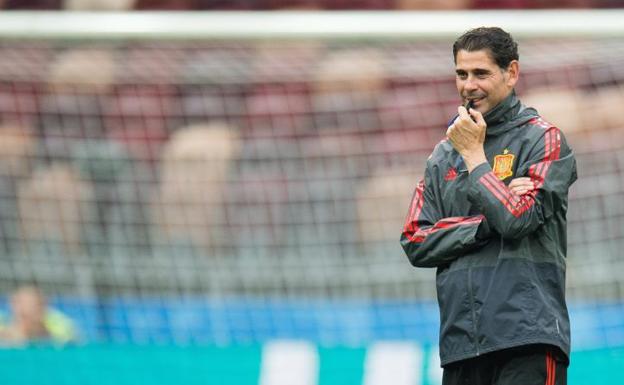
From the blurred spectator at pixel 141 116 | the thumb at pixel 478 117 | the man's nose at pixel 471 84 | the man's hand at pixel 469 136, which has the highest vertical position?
the blurred spectator at pixel 141 116

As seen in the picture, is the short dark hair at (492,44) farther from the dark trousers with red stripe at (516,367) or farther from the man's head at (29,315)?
the man's head at (29,315)

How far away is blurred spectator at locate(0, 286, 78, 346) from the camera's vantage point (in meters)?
5.68

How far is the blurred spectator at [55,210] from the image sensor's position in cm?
625

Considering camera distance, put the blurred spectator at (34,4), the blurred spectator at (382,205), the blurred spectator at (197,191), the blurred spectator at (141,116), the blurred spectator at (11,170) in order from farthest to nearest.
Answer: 1. the blurred spectator at (34,4)
2. the blurred spectator at (141,116)
3. the blurred spectator at (11,170)
4. the blurred spectator at (197,191)
5. the blurred spectator at (382,205)

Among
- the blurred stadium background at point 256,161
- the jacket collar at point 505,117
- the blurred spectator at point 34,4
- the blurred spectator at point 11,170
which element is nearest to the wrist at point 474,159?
the jacket collar at point 505,117

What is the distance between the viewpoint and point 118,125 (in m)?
6.48

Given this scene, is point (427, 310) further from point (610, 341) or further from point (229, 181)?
point (229, 181)

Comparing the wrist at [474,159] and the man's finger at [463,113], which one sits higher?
the man's finger at [463,113]

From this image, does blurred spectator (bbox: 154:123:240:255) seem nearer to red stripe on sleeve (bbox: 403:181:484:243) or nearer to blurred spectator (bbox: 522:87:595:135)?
blurred spectator (bbox: 522:87:595:135)

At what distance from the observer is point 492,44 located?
10.00 ft

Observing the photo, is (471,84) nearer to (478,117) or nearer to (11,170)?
(478,117)

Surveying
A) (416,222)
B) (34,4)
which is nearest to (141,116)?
(34,4)

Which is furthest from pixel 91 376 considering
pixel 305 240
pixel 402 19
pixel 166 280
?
pixel 402 19

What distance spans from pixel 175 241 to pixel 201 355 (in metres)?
1.25
